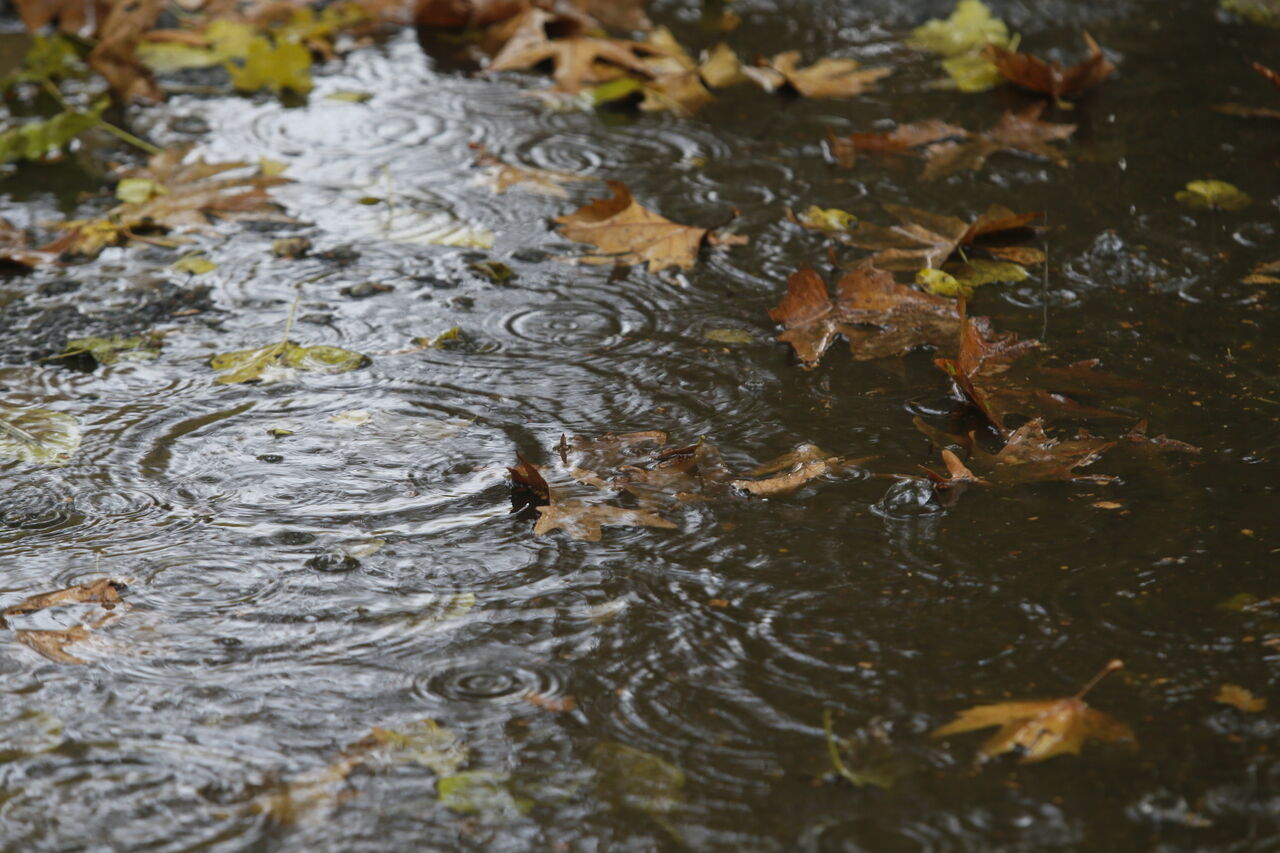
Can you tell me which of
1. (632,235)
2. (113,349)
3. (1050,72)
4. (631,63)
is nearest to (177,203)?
(113,349)

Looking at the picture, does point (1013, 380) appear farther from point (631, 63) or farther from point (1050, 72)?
point (631, 63)

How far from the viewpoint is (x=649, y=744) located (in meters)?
1.43

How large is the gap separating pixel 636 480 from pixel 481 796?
0.72 m

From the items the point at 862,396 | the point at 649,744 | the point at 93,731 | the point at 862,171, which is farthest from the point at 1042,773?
the point at 862,171

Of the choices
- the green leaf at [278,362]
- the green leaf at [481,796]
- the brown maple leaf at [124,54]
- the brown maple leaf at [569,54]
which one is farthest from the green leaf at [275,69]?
the green leaf at [481,796]

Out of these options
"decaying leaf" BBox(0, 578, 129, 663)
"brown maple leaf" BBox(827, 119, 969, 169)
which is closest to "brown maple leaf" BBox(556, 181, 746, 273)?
"brown maple leaf" BBox(827, 119, 969, 169)

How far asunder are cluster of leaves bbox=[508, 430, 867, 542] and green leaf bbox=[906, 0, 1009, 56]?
2.90 meters

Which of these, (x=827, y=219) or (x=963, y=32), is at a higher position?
(x=963, y=32)

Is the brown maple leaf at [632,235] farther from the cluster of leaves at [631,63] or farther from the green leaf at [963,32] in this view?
the green leaf at [963,32]

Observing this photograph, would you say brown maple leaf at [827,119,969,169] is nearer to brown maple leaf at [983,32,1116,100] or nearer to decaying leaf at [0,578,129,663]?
brown maple leaf at [983,32,1116,100]

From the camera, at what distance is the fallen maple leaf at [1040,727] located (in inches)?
→ 55.1

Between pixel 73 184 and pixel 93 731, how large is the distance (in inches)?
94.6

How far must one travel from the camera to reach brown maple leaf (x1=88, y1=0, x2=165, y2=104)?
4.00 m

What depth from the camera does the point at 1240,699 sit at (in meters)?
1.45
